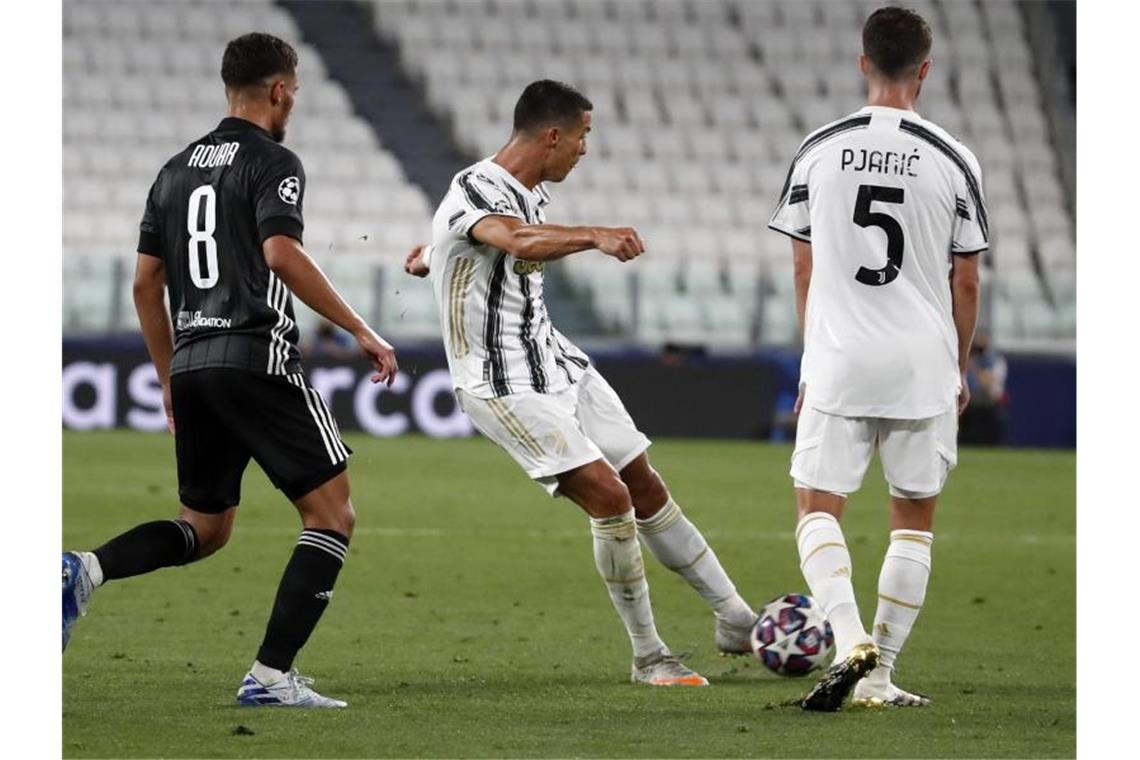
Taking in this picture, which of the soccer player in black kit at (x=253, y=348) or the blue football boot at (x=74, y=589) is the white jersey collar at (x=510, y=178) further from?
the blue football boot at (x=74, y=589)

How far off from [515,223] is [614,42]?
18312 mm

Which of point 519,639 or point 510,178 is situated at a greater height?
point 510,178

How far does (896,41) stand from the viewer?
15.9ft

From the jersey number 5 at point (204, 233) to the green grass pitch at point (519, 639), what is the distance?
1150 mm

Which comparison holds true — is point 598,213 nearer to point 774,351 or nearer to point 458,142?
point 458,142

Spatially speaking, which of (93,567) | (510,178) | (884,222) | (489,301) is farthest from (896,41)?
(93,567)

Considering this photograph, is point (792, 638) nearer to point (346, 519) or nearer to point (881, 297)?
point (881, 297)

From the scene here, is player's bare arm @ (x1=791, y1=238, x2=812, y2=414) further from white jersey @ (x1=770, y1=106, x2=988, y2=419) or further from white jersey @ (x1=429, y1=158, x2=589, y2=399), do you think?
white jersey @ (x1=429, y1=158, x2=589, y2=399)

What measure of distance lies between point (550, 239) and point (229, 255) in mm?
861

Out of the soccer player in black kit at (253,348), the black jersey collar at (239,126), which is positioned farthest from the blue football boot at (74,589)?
the black jersey collar at (239,126)

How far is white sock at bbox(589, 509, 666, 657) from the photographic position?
5414mm

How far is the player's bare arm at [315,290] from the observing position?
4.71 metres
